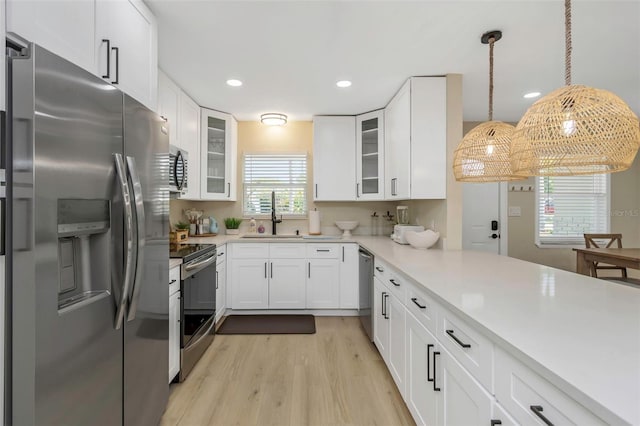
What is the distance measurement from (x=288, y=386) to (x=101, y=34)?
7.66ft

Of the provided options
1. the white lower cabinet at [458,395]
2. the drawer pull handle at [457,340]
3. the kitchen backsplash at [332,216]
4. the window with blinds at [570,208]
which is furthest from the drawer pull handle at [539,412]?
the window with blinds at [570,208]

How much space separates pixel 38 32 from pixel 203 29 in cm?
117

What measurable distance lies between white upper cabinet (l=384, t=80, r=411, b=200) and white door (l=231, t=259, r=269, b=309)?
5.63 ft

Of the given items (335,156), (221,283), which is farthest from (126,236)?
(335,156)

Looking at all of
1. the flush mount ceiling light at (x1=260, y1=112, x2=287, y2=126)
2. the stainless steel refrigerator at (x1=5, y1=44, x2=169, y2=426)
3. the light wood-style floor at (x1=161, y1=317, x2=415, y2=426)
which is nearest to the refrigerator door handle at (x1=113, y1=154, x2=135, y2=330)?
the stainless steel refrigerator at (x1=5, y1=44, x2=169, y2=426)

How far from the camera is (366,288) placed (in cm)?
296

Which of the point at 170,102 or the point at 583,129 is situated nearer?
the point at 583,129

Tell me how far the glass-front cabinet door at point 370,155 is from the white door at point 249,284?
4.97ft

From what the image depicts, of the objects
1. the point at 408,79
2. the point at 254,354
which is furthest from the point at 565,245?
the point at 254,354

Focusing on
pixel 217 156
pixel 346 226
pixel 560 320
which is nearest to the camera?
pixel 560 320

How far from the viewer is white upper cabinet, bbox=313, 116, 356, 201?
380 cm

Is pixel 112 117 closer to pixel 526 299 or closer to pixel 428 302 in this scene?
pixel 428 302

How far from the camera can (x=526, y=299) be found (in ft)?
4.10

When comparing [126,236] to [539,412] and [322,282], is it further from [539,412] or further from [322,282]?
[322,282]
